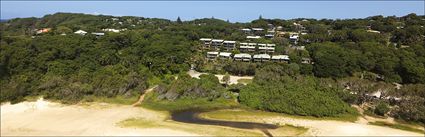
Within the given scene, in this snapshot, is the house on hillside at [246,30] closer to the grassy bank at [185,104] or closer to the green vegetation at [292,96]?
the green vegetation at [292,96]

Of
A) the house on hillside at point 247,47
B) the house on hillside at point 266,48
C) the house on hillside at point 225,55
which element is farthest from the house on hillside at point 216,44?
the house on hillside at point 266,48

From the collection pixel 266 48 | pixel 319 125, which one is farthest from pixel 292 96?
pixel 266 48

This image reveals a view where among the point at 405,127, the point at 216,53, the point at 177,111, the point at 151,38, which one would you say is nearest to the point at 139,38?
the point at 151,38

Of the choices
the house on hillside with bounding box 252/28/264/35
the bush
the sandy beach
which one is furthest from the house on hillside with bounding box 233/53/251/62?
the house on hillside with bounding box 252/28/264/35

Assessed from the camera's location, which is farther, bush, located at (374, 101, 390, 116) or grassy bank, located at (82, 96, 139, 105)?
grassy bank, located at (82, 96, 139, 105)

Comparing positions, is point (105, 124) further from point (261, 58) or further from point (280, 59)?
point (280, 59)

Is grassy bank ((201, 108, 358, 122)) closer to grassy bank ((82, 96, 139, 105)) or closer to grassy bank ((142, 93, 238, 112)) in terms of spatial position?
grassy bank ((142, 93, 238, 112))

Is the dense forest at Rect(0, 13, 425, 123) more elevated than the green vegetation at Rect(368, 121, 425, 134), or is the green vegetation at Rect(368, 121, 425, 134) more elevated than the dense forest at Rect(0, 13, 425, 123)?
the dense forest at Rect(0, 13, 425, 123)

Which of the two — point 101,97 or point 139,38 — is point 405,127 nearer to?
point 101,97
